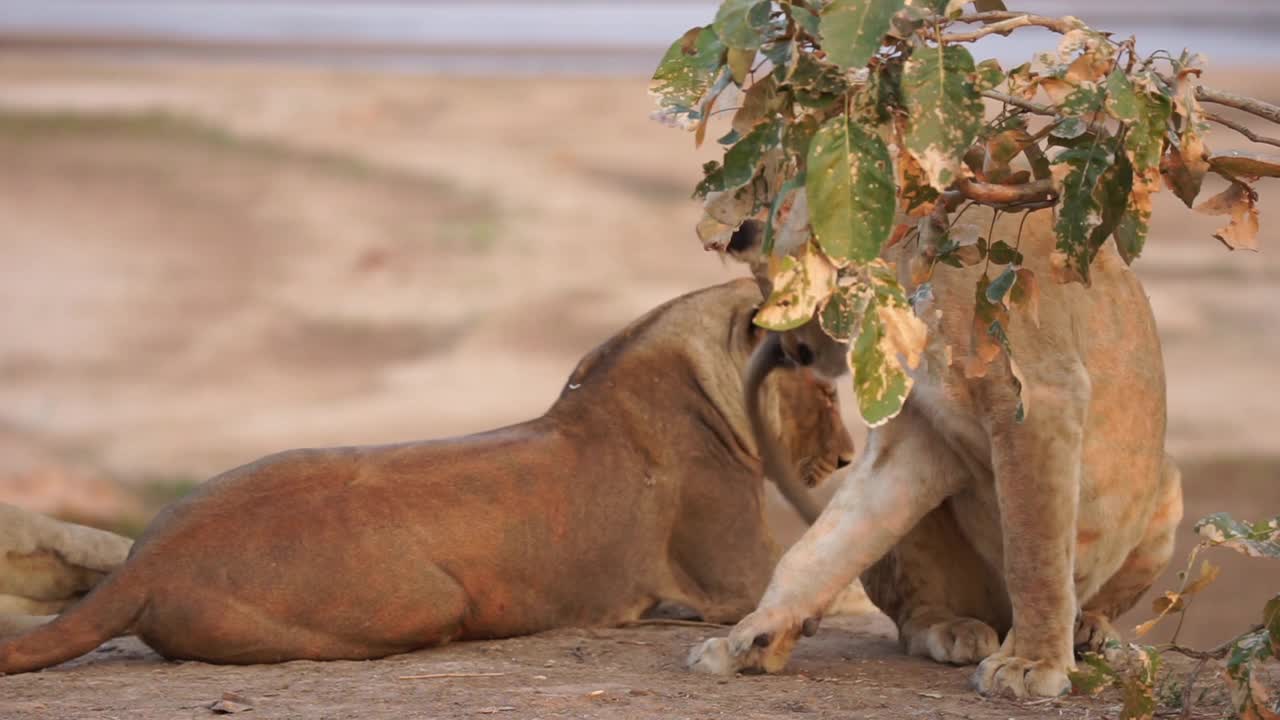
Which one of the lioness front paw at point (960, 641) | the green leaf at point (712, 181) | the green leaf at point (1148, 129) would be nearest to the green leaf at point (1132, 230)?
the green leaf at point (1148, 129)

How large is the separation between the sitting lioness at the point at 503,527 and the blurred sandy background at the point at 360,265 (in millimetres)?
1889

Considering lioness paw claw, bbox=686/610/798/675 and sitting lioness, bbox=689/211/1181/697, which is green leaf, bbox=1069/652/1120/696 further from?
lioness paw claw, bbox=686/610/798/675

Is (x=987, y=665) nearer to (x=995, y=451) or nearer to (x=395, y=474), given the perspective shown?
(x=995, y=451)

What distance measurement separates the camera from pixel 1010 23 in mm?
3135

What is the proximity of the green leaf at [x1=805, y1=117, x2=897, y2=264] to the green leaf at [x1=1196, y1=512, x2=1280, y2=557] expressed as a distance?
46.4 inches

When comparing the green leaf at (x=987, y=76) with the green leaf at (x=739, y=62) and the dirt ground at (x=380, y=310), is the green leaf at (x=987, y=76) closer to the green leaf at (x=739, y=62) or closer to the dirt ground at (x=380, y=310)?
the green leaf at (x=739, y=62)

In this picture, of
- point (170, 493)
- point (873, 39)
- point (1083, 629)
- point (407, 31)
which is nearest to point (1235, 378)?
point (170, 493)

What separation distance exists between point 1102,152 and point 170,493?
21.0ft

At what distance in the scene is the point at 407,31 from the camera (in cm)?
2233

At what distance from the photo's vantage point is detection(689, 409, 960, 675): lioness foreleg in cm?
425

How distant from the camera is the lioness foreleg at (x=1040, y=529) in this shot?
3.94 metres

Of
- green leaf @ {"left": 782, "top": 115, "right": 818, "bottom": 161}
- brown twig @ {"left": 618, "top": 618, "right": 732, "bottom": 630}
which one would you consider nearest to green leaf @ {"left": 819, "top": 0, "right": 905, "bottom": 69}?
green leaf @ {"left": 782, "top": 115, "right": 818, "bottom": 161}

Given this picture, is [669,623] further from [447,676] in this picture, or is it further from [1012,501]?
[1012,501]

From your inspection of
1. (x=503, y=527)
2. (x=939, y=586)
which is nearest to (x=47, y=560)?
(x=503, y=527)
